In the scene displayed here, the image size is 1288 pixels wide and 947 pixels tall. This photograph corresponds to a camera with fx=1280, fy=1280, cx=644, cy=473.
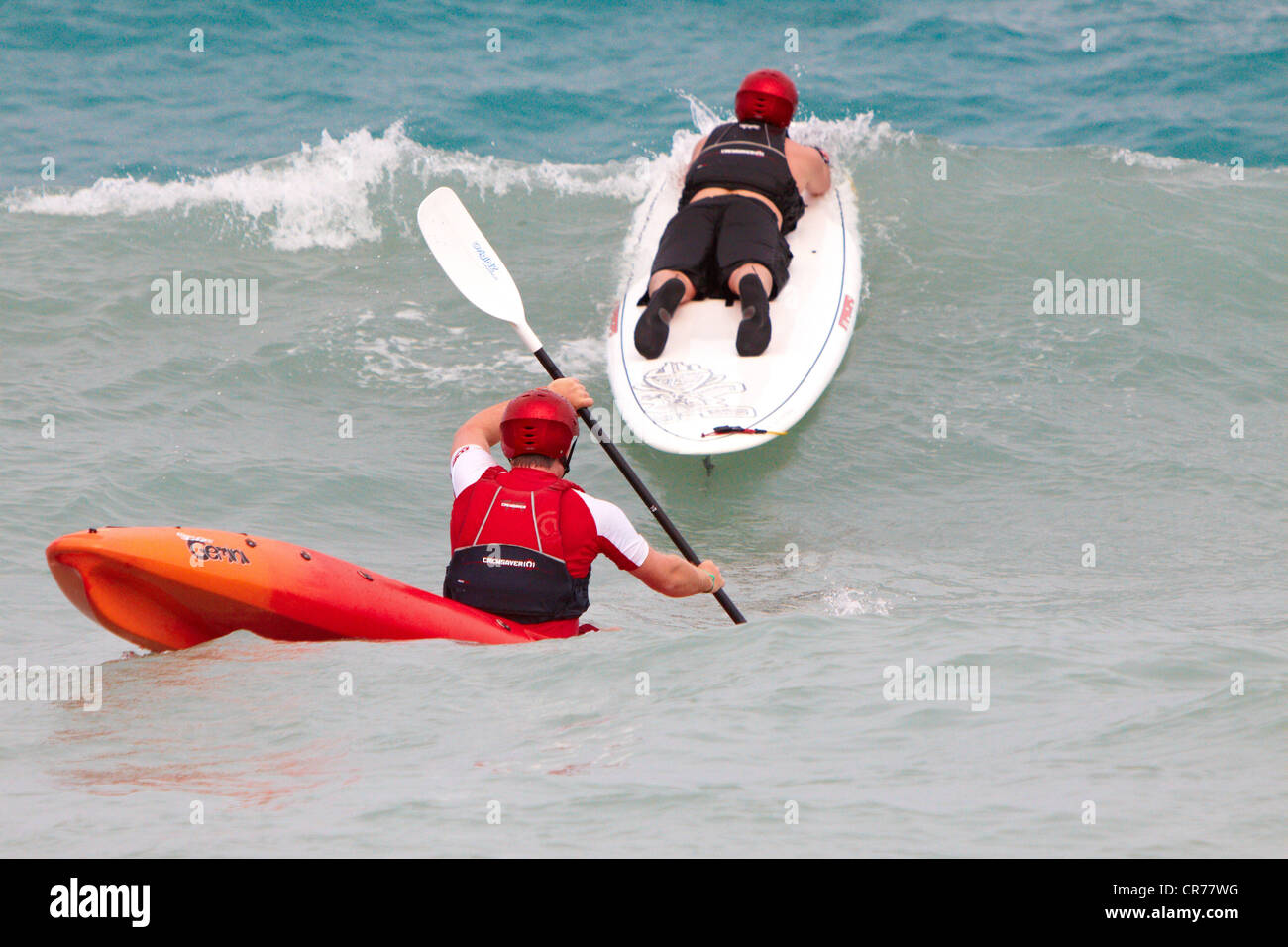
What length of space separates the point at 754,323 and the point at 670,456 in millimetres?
853

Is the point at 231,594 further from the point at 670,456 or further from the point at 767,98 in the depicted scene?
the point at 767,98

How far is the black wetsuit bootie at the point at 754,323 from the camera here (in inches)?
273

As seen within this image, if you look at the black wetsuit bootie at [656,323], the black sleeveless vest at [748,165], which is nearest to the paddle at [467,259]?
the black wetsuit bootie at [656,323]

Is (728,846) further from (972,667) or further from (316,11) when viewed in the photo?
(316,11)

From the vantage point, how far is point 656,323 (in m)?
7.00

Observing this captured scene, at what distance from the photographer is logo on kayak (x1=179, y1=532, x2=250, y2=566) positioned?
12.8 feet

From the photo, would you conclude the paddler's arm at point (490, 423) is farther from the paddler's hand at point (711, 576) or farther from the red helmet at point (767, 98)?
the red helmet at point (767, 98)

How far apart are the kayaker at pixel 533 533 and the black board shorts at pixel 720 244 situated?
3.20 meters

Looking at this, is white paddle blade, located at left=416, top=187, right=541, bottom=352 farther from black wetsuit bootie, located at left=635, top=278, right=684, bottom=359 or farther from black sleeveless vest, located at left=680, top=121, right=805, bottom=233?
black sleeveless vest, located at left=680, top=121, right=805, bottom=233

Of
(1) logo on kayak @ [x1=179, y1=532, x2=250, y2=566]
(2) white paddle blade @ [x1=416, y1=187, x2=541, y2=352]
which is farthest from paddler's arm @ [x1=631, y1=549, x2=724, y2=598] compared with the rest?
(2) white paddle blade @ [x1=416, y1=187, x2=541, y2=352]

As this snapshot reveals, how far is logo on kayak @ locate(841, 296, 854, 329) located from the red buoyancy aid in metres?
3.75

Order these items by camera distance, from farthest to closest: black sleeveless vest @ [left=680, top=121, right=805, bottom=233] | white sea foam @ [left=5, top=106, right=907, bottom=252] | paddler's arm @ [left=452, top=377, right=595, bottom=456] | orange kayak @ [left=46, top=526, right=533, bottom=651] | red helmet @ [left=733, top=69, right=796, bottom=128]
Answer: white sea foam @ [left=5, top=106, right=907, bottom=252] < red helmet @ [left=733, top=69, right=796, bottom=128] < black sleeveless vest @ [left=680, top=121, right=805, bottom=233] < paddler's arm @ [left=452, top=377, right=595, bottom=456] < orange kayak @ [left=46, top=526, right=533, bottom=651]

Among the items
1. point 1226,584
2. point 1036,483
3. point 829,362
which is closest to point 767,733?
point 1226,584

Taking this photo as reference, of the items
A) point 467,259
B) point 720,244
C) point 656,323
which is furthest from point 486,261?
point 720,244
